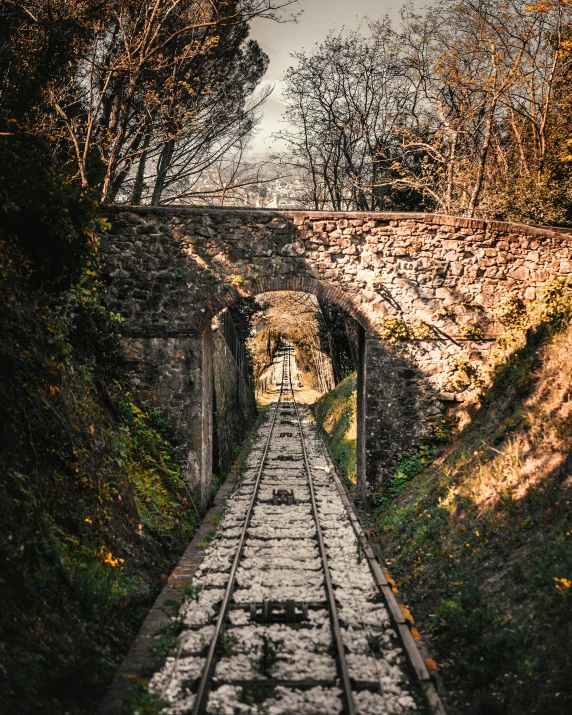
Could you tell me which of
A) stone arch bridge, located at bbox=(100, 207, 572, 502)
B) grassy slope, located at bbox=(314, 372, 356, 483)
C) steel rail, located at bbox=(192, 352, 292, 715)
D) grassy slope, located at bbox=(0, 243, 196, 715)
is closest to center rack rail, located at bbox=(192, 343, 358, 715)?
steel rail, located at bbox=(192, 352, 292, 715)

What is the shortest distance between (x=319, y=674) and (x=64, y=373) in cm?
483

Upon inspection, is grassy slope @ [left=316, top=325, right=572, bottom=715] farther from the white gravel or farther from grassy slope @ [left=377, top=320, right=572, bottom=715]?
the white gravel

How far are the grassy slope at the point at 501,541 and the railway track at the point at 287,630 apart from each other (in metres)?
0.58

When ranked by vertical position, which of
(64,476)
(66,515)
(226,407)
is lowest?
(226,407)

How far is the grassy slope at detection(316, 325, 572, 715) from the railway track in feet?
1.89

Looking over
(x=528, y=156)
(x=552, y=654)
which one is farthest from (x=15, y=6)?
(x=528, y=156)

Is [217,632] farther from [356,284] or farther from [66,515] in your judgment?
[356,284]

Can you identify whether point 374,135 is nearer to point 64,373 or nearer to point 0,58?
point 0,58

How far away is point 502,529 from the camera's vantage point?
23.3 feet

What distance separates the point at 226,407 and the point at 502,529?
1107 cm

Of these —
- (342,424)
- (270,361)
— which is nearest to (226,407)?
(342,424)

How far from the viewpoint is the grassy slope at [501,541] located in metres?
5.05

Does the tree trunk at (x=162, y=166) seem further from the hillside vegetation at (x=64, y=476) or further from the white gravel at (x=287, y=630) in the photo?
the white gravel at (x=287, y=630)

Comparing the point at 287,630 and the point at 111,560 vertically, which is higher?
the point at 111,560
